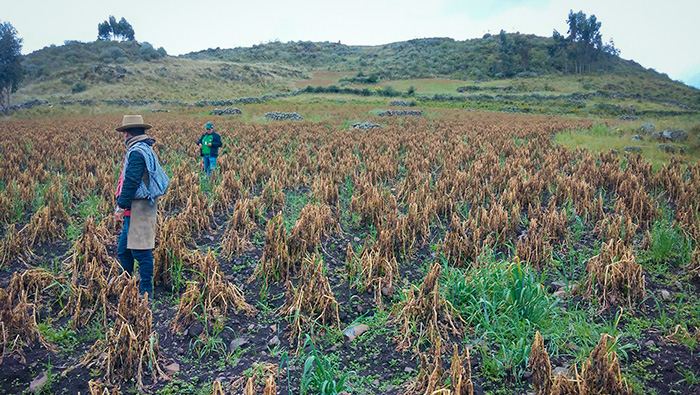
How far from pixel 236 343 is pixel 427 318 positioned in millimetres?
1930

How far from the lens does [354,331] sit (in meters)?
4.26

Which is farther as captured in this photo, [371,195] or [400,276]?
[371,195]

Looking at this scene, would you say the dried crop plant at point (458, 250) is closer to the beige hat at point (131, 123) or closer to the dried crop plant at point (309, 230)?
the dried crop plant at point (309, 230)

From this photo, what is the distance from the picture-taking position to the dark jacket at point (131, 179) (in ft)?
16.1

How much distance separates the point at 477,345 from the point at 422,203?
4258 mm

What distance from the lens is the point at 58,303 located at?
16.0 ft

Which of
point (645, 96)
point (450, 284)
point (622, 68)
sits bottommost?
point (450, 284)

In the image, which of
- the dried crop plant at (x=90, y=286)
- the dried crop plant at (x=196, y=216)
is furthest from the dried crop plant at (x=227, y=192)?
the dried crop plant at (x=90, y=286)

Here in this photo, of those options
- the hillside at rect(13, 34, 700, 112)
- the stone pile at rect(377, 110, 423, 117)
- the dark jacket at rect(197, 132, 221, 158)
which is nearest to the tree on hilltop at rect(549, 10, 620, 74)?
the hillside at rect(13, 34, 700, 112)

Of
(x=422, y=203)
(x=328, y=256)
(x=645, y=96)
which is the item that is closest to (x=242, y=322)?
(x=328, y=256)

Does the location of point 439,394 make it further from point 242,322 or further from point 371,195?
point 371,195

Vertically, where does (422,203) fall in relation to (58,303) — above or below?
above

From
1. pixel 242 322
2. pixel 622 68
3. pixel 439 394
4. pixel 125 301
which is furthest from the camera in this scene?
pixel 622 68

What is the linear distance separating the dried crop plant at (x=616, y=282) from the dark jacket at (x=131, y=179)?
17.9 feet
